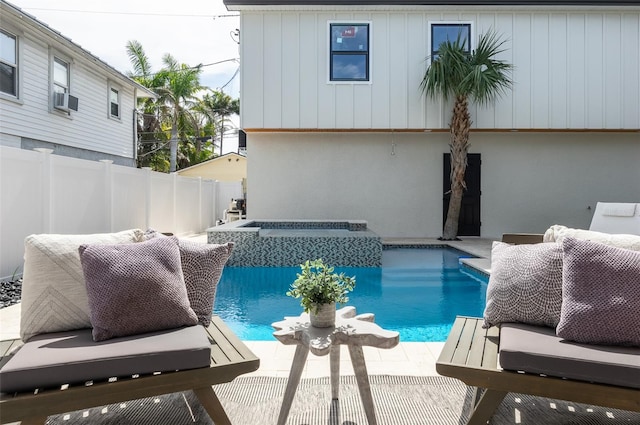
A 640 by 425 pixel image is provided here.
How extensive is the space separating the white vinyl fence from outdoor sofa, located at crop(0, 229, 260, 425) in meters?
4.15

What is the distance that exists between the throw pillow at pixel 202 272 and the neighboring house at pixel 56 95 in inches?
359

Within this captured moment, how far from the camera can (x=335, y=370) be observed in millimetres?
2527

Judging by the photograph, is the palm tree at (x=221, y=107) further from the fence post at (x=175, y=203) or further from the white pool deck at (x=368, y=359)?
the white pool deck at (x=368, y=359)

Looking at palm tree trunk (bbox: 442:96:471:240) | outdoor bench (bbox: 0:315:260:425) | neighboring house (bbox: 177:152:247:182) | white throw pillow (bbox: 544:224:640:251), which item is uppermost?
neighboring house (bbox: 177:152:247:182)

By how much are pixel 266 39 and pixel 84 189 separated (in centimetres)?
535

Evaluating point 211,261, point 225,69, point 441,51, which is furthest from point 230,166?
point 211,261

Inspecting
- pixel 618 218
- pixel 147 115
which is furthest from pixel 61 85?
pixel 618 218

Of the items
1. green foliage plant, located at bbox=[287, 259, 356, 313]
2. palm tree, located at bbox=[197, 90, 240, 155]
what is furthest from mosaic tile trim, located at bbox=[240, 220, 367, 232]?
palm tree, located at bbox=[197, 90, 240, 155]

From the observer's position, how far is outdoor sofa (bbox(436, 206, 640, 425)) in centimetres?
192

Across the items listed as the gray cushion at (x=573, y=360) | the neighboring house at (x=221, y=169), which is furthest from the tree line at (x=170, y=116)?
the gray cushion at (x=573, y=360)

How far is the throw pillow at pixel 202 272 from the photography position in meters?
2.58

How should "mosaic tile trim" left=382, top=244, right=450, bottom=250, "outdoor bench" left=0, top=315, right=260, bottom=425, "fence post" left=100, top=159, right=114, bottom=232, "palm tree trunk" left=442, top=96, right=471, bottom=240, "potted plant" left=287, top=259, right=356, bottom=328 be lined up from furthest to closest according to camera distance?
"mosaic tile trim" left=382, top=244, right=450, bottom=250 < "palm tree trunk" left=442, top=96, right=471, bottom=240 < "fence post" left=100, top=159, right=114, bottom=232 < "potted plant" left=287, top=259, right=356, bottom=328 < "outdoor bench" left=0, top=315, right=260, bottom=425

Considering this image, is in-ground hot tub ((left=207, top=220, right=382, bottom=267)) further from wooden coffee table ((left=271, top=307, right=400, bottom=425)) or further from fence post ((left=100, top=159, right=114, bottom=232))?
wooden coffee table ((left=271, top=307, right=400, bottom=425))

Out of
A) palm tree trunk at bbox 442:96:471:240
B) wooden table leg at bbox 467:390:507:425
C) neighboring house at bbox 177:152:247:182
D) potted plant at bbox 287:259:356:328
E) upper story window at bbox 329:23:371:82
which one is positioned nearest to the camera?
wooden table leg at bbox 467:390:507:425
